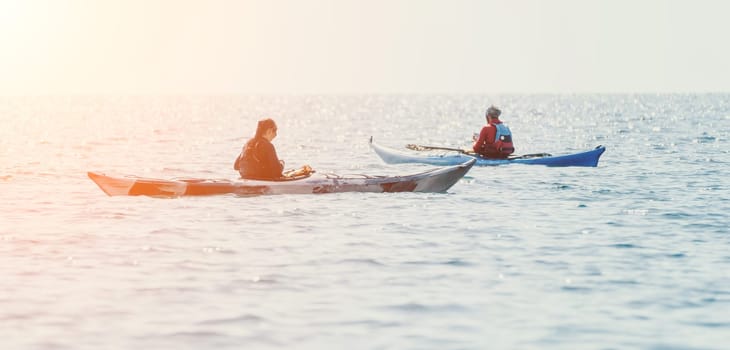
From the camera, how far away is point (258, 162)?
62.5 feet

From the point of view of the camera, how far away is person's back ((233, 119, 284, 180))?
61.4 ft

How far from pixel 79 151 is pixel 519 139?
19789mm

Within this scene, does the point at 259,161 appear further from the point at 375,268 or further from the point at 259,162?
the point at 375,268

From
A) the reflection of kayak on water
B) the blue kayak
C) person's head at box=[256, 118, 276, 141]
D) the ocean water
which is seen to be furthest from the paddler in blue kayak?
the blue kayak

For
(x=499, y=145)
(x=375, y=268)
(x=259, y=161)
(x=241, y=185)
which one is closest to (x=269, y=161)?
(x=259, y=161)

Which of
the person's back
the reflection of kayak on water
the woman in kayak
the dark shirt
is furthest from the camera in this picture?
the woman in kayak

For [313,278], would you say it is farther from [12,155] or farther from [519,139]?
[519,139]

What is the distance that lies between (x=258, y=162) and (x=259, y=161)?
3 centimetres

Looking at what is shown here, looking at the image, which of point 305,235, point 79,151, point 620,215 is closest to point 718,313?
point 305,235

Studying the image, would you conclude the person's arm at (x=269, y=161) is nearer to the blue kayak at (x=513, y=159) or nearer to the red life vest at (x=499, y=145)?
the red life vest at (x=499, y=145)

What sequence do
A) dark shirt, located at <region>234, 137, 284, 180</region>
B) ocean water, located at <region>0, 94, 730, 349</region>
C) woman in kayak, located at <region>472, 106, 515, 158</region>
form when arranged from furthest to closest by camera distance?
woman in kayak, located at <region>472, 106, 515, 158</region> < dark shirt, located at <region>234, 137, 284, 180</region> < ocean water, located at <region>0, 94, 730, 349</region>

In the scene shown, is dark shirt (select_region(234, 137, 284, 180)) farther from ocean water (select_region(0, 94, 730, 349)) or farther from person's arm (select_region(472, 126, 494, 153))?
person's arm (select_region(472, 126, 494, 153))

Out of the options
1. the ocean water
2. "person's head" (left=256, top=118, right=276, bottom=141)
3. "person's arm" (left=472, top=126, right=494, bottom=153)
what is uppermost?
"person's head" (left=256, top=118, right=276, bottom=141)

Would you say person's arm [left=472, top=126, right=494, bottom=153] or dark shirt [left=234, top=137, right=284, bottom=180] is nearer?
dark shirt [left=234, top=137, right=284, bottom=180]
